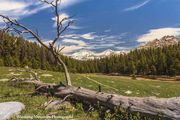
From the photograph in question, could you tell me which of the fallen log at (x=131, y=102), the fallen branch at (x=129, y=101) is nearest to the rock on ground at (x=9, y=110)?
the fallen branch at (x=129, y=101)

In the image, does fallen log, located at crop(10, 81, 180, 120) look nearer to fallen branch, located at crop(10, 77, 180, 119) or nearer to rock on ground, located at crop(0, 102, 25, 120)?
fallen branch, located at crop(10, 77, 180, 119)

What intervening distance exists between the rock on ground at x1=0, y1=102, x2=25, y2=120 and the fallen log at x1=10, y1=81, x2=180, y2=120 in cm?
328

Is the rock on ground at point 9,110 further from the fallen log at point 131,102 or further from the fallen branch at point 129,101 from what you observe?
the fallen log at point 131,102

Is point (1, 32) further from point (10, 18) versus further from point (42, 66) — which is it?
point (42, 66)

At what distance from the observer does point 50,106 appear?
21234mm

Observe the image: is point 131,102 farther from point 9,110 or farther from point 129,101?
point 9,110

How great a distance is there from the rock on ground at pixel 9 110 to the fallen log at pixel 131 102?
10.8 feet

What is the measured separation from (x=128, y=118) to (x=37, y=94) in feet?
27.9

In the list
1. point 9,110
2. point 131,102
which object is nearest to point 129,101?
point 131,102

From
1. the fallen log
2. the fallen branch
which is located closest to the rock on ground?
the fallen branch

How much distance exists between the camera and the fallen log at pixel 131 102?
1744 cm

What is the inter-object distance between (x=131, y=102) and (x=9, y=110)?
638 cm

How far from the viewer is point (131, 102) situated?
19000 millimetres

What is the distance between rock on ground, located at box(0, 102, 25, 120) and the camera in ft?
60.2
